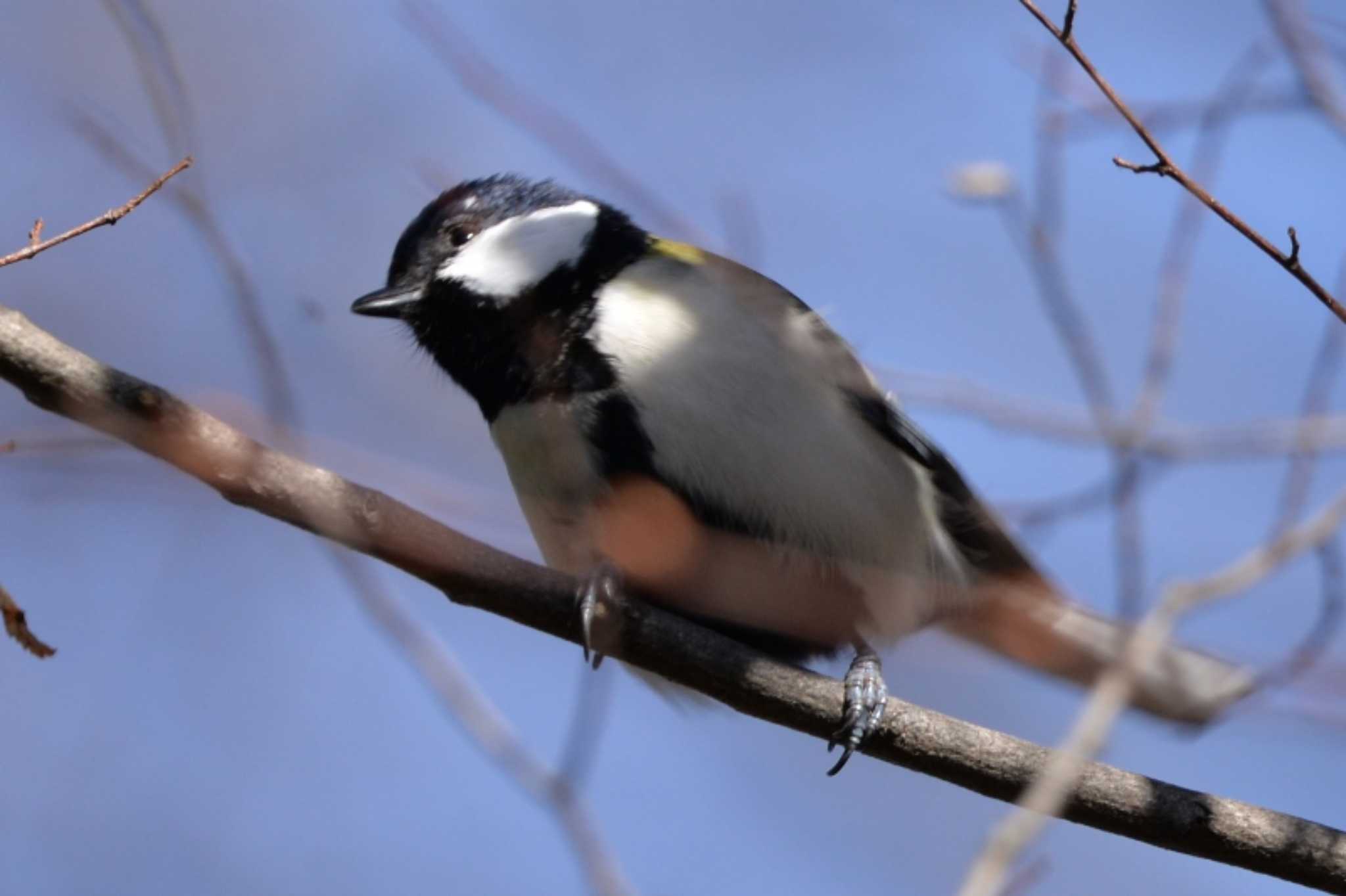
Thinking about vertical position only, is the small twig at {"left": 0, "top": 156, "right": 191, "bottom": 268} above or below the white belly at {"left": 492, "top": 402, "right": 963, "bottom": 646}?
below

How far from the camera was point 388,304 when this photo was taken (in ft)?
9.17

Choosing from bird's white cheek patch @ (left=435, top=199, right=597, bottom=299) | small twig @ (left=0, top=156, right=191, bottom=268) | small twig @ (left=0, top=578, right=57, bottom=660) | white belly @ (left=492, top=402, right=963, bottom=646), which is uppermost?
bird's white cheek patch @ (left=435, top=199, right=597, bottom=299)

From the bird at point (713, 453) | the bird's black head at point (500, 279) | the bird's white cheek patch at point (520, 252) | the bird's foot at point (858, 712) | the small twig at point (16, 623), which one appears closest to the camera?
the small twig at point (16, 623)

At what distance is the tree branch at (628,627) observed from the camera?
169 centimetres

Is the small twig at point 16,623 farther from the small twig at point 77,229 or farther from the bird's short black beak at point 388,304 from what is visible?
the bird's short black beak at point 388,304

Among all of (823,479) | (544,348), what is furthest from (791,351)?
(544,348)

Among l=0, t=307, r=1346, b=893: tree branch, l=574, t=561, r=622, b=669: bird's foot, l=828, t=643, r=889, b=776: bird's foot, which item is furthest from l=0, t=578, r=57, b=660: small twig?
l=828, t=643, r=889, b=776: bird's foot

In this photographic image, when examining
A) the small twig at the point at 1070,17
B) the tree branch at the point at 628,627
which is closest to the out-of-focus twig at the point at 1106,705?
the tree branch at the point at 628,627

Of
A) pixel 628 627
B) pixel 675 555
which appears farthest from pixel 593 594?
pixel 675 555

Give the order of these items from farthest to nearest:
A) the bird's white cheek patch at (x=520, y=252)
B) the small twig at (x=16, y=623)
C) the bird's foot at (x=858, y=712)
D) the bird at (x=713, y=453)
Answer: the bird's white cheek patch at (x=520, y=252) → the bird at (x=713, y=453) → the bird's foot at (x=858, y=712) → the small twig at (x=16, y=623)

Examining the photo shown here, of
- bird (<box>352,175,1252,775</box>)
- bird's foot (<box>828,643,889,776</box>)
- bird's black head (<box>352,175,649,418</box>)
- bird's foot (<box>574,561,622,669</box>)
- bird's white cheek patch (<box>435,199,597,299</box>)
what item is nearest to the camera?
bird's foot (<box>574,561,622,669</box>)

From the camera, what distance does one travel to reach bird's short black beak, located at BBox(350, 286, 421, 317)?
9.15 feet

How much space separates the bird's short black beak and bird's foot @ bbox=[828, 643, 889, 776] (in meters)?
1.17

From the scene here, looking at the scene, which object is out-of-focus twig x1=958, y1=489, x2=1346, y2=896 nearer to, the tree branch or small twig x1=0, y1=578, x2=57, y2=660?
the tree branch
